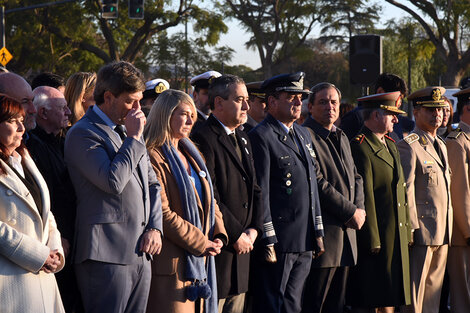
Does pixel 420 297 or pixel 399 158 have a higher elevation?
pixel 399 158

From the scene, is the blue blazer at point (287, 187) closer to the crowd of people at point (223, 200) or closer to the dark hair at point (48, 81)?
the crowd of people at point (223, 200)

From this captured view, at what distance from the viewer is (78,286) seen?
4.22 meters

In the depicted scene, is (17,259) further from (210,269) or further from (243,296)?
(243,296)

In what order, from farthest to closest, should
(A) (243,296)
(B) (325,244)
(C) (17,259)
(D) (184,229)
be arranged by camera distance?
(B) (325,244)
(A) (243,296)
(D) (184,229)
(C) (17,259)

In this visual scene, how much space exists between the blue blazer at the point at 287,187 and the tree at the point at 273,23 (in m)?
29.1

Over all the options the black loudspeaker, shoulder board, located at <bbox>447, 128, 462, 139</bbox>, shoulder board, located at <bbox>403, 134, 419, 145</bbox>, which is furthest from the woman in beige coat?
the black loudspeaker

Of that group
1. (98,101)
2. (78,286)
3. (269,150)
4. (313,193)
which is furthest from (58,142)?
(313,193)

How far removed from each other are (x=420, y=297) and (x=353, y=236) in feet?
3.61

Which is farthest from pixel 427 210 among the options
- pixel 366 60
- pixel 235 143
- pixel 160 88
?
pixel 366 60

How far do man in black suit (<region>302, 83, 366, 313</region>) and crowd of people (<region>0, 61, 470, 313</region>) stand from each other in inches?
0.5

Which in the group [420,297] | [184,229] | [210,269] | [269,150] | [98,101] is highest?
[98,101]

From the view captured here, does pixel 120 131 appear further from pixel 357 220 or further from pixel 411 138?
pixel 411 138

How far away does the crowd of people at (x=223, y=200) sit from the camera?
409 cm

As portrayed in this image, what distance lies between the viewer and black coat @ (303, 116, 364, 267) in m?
6.07
